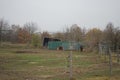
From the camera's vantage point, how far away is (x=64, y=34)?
8000 cm

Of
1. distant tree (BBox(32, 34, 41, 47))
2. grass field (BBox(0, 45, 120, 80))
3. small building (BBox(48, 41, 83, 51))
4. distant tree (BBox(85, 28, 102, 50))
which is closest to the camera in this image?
grass field (BBox(0, 45, 120, 80))

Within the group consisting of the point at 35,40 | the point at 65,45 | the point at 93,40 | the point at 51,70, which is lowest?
the point at 51,70

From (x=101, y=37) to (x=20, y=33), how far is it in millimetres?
28517

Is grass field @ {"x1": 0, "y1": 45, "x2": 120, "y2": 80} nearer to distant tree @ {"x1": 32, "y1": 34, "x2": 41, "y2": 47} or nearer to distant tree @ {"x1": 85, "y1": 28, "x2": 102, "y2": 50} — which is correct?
distant tree @ {"x1": 85, "y1": 28, "x2": 102, "y2": 50}

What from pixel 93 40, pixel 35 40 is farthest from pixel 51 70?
pixel 35 40

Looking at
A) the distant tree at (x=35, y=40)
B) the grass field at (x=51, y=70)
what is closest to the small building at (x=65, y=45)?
the distant tree at (x=35, y=40)

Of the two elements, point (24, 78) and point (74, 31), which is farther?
point (74, 31)

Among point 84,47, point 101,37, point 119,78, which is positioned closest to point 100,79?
point 119,78

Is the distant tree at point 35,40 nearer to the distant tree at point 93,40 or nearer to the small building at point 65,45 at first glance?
the small building at point 65,45

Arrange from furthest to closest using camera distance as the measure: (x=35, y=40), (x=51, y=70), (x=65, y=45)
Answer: (x=35, y=40) < (x=65, y=45) < (x=51, y=70)

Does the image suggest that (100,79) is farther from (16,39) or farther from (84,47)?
(16,39)

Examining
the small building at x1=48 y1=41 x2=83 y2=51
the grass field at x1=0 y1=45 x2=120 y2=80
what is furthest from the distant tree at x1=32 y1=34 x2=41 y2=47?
the grass field at x1=0 y1=45 x2=120 y2=80

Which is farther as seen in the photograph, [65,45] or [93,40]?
[65,45]

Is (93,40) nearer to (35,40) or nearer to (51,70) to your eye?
(35,40)
